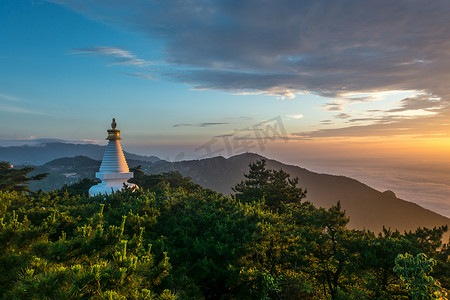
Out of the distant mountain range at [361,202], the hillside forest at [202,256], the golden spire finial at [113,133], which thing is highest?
the golden spire finial at [113,133]

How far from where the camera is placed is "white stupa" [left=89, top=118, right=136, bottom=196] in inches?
939

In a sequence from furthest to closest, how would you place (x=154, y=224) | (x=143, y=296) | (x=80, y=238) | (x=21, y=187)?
(x=21, y=187)
(x=154, y=224)
(x=80, y=238)
(x=143, y=296)

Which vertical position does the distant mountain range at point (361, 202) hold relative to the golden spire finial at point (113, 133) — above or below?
below

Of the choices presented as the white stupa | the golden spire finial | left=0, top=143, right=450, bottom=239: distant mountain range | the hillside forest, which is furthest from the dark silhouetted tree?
left=0, top=143, right=450, bottom=239: distant mountain range

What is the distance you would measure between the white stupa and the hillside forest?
7052 mm

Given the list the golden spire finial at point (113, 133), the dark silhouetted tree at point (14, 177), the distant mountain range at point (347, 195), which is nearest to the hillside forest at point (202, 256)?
the golden spire finial at point (113, 133)

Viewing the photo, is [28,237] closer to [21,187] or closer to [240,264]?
[240,264]

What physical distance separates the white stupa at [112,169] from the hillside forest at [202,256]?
705cm

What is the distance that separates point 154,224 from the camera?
13594 mm

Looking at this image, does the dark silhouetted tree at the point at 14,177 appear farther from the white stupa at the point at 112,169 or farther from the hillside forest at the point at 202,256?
the hillside forest at the point at 202,256

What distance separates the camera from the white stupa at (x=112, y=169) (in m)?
23.9

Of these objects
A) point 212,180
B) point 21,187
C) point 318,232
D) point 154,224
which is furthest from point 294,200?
point 212,180

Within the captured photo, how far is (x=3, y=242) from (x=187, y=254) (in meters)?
6.04

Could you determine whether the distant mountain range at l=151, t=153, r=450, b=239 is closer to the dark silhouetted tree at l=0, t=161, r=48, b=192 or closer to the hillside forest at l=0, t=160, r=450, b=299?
the dark silhouetted tree at l=0, t=161, r=48, b=192
